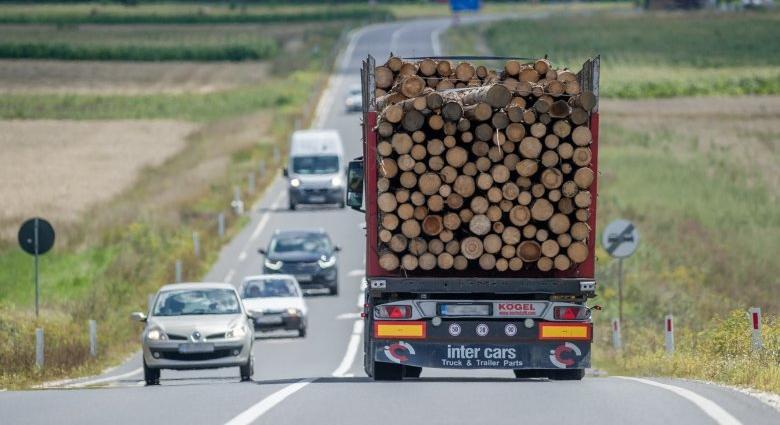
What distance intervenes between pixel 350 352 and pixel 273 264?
8698 mm

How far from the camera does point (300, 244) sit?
127 feet

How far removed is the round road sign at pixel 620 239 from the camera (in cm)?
2855

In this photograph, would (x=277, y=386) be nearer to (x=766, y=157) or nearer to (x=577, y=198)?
(x=577, y=198)

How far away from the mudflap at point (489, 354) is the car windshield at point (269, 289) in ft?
50.2

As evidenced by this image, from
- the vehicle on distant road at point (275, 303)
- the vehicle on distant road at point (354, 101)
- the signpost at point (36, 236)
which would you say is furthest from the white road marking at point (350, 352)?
the vehicle on distant road at point (354, 101)

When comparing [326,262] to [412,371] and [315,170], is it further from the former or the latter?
[412,371]

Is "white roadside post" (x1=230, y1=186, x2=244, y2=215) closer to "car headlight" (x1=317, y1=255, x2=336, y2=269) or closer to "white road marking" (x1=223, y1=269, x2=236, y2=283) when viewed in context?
"white road marking" (x1=223, y1=269, x2=236, y2=283)

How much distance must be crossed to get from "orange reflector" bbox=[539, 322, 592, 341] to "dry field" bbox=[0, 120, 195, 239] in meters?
30.3

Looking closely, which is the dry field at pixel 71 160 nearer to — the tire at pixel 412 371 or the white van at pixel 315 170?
the white van at pixel 315 170

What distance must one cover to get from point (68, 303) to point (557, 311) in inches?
762

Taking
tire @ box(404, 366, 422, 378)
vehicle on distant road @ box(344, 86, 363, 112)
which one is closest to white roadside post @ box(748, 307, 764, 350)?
tire @ box(404, 366, 422, 378)

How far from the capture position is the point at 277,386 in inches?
667

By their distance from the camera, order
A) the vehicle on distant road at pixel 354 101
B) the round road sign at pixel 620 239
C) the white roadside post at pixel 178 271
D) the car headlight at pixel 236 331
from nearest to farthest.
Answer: the car headlight at pixel 236 331, the round road sign at pixel 620 239, the white roadside post at pixel 178 271, the vehicle on distant road at pixel 354 101

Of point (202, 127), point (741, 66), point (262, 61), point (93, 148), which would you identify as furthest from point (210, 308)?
point (262, 61)
